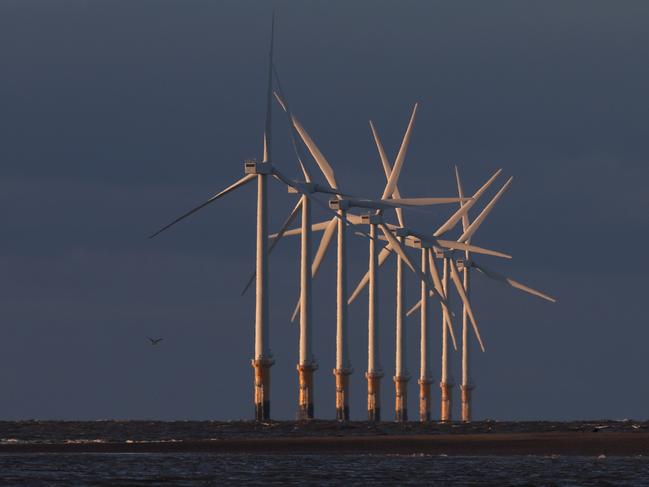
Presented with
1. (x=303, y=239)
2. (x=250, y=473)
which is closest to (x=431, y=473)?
(x=250, y=473)

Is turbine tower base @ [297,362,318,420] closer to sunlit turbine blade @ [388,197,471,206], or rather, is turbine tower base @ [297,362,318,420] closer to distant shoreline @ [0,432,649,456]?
sunlit turbine blade @ [388,197,471,206]

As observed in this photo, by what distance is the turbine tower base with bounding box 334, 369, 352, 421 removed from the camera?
191m

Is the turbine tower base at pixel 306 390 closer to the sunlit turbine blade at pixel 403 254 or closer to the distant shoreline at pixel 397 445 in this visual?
the sunlit turbine blade at pixel 403 254

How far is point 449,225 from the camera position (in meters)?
194

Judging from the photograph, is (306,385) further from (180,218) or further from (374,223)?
(180,218)

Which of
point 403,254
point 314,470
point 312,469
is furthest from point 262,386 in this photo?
point 314,470

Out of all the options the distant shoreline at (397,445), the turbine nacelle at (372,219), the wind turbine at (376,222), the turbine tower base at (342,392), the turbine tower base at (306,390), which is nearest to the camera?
the distant shoreline at (397,445)

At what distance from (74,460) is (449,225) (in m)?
102

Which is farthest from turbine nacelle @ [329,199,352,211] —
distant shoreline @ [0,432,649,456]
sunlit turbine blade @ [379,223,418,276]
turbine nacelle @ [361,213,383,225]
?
distant shoreline @ [0,432,649,456]

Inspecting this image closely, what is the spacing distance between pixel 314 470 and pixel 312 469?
82 cm

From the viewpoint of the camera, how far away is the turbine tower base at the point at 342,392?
19138cm

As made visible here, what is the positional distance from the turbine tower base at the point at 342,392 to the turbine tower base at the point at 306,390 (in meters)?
6.76

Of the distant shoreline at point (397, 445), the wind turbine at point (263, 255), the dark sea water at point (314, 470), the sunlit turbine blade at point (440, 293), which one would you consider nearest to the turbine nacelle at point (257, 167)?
the wind turbine at point (263, 255)

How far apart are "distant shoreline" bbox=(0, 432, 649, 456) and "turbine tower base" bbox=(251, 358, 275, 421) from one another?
45.9 metres
